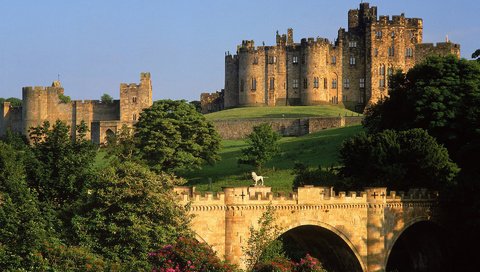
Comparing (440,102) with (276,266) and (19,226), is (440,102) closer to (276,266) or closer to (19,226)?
(276,266)

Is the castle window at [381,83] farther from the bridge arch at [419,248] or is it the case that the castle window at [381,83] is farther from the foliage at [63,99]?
the bridge arch at [419,248]

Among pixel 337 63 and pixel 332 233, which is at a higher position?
pixel 337 63

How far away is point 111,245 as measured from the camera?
47594mm

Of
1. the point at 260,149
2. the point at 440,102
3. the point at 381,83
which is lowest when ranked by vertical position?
the point at 260,149

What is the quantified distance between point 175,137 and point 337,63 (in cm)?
4651

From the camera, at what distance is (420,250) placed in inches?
2366

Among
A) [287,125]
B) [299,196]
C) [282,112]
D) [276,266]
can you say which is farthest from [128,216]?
[282,112]

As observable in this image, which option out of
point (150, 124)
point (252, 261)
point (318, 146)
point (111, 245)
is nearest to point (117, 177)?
point (111, 245)

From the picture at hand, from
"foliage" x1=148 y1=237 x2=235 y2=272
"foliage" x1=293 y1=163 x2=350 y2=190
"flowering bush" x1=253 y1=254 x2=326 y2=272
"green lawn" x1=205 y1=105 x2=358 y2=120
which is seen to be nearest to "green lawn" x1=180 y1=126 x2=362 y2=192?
"foliage" x1=293 y1=163 x2=350 y2=190

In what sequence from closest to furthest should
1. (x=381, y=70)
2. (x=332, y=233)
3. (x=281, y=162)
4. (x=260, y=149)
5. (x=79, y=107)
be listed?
1. (x=332, y=233)
2. (x=260, y=149)
3. (x=281, y=162)
4. (x=381, y=70)
5. (x=79, y=107)

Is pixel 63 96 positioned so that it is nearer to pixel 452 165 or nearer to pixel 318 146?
pixel 318 146

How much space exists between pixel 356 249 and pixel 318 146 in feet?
131

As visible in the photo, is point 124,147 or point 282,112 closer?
point 124,147

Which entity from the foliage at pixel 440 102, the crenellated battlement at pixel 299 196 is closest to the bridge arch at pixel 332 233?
the crenellated battlement at pixel 299 196
